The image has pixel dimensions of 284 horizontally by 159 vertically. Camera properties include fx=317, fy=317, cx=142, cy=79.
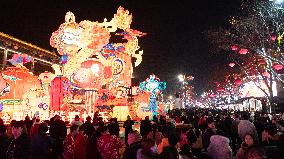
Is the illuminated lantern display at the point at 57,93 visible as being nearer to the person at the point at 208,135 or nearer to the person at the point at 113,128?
the person at the point at 113,128

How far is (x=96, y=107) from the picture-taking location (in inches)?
1138

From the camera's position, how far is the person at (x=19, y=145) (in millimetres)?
6540

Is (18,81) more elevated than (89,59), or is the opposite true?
(89,59)

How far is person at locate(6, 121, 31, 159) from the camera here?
654 centimetres

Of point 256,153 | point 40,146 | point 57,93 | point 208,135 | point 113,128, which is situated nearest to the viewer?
point 256,153

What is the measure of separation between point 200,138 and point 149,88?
28693mm

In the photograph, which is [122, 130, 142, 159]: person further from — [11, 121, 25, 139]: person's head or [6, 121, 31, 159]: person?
[11, 121, 25, 139]: person's head

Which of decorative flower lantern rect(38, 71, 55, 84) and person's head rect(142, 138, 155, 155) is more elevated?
decorative flower lantern rect(38, 71, 55, 84)

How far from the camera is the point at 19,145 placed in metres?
6.58

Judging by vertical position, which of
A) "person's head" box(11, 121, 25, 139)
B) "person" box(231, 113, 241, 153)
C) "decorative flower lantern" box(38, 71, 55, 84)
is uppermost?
"decorative flower lantern" box(38, 71, 55, 84)

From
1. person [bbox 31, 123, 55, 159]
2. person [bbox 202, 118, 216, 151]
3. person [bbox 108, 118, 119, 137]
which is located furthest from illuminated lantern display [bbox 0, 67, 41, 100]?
person [bbox 202, 118, 216, 151]

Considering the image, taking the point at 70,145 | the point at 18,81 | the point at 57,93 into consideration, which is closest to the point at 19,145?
the point at 70,145

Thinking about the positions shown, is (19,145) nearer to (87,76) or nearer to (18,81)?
(18,81)

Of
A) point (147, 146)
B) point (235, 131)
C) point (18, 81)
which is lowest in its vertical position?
point (235, 131)
